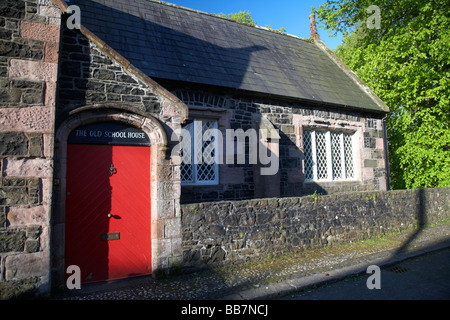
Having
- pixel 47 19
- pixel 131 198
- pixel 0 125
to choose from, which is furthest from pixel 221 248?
pixel 47 19

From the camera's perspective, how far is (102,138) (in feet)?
17.7

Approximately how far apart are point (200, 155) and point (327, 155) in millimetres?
5101

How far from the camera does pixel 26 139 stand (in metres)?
4.61

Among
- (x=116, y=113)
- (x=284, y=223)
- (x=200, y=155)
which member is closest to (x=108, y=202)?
(x=116, y=113)

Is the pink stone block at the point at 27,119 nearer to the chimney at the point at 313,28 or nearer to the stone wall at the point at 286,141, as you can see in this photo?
the stone wall at the point at 286,141

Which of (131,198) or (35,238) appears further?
(131,198)

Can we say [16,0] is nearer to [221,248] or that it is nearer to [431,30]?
[221,248]

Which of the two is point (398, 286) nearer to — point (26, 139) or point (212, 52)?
point (26, 139)

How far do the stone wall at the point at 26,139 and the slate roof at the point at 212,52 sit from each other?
3007 mm

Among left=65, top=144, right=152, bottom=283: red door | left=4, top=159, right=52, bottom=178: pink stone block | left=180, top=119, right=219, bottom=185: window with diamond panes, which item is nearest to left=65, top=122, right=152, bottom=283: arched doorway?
left=65, top=144, right=152, bottom=283: red door

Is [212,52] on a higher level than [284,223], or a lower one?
Result: higher

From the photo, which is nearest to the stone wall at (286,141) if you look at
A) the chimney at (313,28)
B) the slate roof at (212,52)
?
the slate roof at (212,52)

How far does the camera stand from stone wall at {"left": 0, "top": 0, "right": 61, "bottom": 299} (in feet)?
14.4
